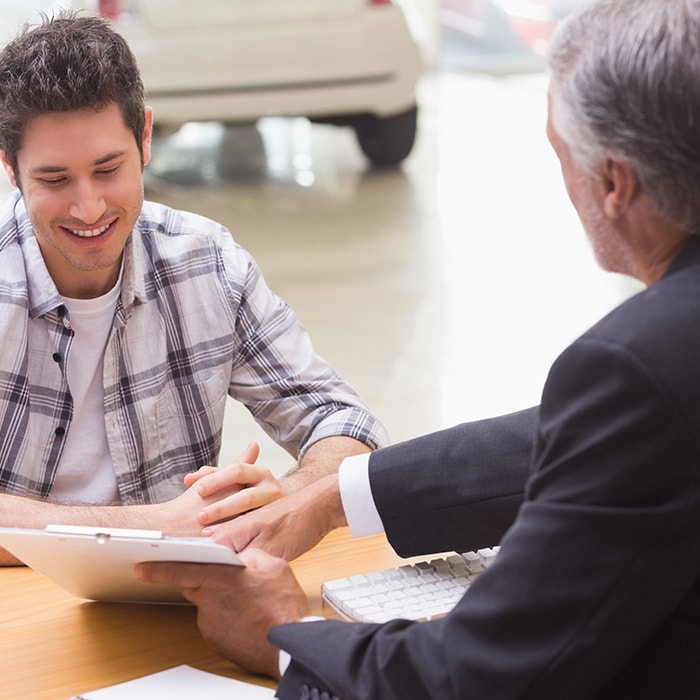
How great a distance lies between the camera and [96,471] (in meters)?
1.94

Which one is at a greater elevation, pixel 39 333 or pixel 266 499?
pixel 39 333

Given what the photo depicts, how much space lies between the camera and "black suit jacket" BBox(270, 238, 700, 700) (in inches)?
38.6

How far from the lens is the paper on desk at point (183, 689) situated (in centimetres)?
120

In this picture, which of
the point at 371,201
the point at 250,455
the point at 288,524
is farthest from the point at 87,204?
the point at 371,201

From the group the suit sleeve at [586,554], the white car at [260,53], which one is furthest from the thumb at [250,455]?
the white car at [260,53]

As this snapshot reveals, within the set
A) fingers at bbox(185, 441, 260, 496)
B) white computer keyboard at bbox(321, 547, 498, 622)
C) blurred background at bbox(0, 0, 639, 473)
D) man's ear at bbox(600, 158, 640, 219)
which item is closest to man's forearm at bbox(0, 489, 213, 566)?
fingers at bbox(185, 441, 260, 496)

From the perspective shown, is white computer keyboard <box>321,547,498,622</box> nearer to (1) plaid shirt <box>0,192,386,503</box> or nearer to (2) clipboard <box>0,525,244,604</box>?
(2) clipboard <box>0,525,244,604</box>

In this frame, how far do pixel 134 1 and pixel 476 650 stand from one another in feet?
16.0

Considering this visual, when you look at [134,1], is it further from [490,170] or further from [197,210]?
[490,170]

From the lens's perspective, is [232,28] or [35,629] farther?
[232,28]

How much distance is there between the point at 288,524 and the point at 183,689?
13.2 inches

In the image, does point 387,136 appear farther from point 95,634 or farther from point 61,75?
point 95,634

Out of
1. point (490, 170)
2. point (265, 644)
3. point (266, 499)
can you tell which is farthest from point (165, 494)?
point (490, 170)

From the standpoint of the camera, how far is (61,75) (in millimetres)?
1812
